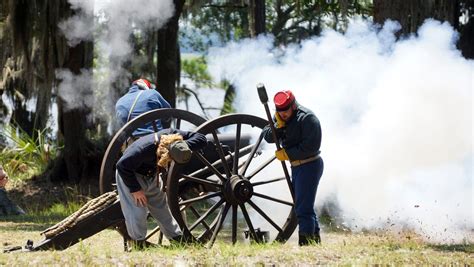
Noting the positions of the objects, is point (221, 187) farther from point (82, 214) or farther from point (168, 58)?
point (168, 58)

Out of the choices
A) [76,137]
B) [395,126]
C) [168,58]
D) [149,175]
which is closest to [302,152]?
[149,175]

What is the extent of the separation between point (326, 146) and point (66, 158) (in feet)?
22.2

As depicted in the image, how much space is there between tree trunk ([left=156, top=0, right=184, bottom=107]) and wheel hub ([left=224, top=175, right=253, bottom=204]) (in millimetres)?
8819

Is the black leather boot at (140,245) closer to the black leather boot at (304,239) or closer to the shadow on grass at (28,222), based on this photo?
the black leather boot at (304,239)

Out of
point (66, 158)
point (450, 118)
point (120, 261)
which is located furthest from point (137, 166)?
point (66, 158)

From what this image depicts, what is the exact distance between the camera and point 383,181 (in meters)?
12.9

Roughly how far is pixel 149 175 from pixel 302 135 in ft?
4.81

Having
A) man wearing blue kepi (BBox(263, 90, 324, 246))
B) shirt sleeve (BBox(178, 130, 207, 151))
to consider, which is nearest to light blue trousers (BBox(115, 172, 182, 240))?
shirt sleeve (BBox(178, 130, 207, 151))

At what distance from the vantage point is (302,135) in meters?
9.36

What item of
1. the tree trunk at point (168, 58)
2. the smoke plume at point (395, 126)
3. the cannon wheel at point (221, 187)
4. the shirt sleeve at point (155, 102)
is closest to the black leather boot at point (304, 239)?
the cannon wheel at point (221, 187)

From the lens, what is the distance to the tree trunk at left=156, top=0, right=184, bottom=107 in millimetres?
18344

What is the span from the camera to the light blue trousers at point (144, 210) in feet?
29.1

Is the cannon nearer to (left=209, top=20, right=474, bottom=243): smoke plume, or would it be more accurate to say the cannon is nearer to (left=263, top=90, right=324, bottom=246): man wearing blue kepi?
(left=263, top=90, right=324, bottom=246): man wearing blue kepi

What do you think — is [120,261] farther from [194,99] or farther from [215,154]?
[194,99]
